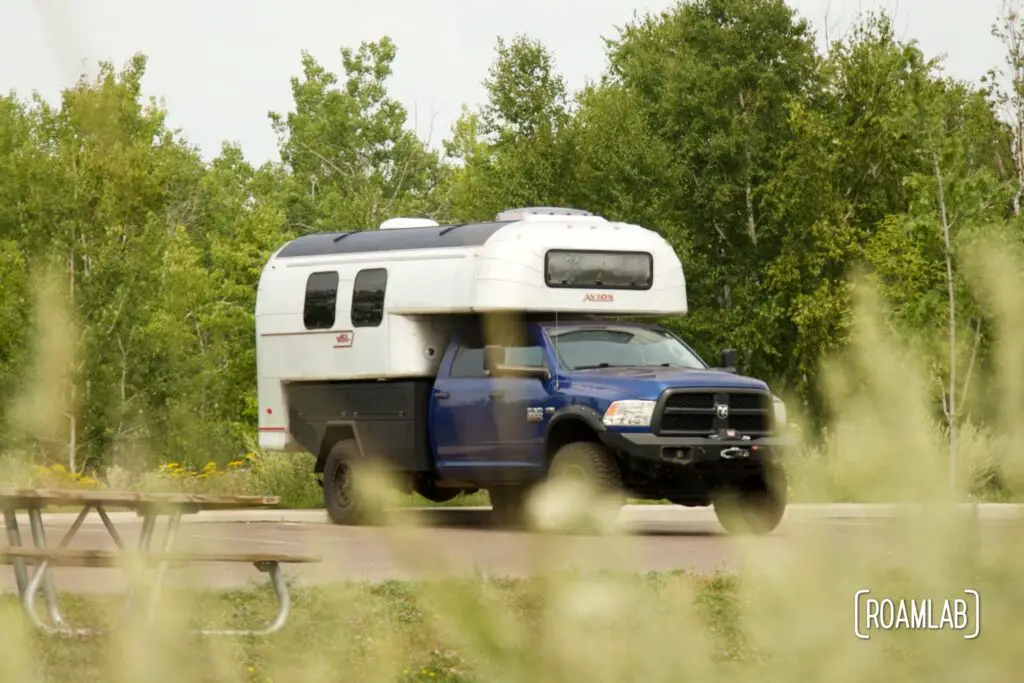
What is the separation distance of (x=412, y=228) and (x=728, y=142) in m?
28.5

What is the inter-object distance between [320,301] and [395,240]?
4.25ft

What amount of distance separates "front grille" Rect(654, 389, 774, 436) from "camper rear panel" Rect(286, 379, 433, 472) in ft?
9.82

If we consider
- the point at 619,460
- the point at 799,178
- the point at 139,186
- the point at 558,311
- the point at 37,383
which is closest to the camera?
the point at 37,383

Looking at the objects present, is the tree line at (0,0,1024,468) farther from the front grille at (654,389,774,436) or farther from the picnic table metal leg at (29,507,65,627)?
the picnic table metal leg at (29,507,65,627)

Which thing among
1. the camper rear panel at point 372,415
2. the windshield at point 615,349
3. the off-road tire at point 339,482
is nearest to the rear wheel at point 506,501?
the camper rear panel at point 372,415

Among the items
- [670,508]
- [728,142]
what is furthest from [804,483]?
[728,142]

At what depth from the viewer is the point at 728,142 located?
4784 centimetres

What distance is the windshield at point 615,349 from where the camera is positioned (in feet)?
60.1

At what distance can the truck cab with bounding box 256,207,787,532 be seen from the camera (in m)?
17.5

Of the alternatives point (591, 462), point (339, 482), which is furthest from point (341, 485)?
point (591, 462)

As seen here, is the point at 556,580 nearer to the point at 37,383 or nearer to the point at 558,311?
the point at 37,383

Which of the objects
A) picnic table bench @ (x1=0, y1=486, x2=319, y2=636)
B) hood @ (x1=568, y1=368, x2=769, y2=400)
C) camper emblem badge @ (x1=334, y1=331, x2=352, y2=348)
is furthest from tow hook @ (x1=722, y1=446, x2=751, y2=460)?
picnic table bench @ (x1=0, y1=486, x2=319, y2=636)

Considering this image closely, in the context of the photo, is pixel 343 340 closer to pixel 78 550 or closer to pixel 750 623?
pixel 78 550

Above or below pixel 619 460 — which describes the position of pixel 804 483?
above
